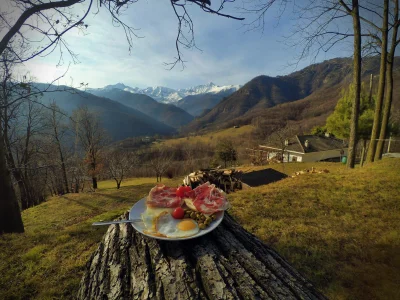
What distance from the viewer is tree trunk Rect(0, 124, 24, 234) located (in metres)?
4.71

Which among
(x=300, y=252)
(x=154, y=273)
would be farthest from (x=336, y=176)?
(x=154, y=273)

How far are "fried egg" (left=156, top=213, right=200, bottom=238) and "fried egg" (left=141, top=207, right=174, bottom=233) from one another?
31mm

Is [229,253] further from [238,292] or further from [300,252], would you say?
[300,252]

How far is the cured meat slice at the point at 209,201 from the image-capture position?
1585 mm

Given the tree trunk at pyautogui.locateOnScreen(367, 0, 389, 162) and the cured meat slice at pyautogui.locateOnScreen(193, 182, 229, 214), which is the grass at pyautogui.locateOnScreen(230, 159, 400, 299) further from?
the tree trunk at pyautogui.locateOnScreen(367, 0, 389, 162)

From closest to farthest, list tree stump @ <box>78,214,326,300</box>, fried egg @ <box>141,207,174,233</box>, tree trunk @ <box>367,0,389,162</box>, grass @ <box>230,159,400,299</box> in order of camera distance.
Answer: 1. tree stump @ <box>78,214,326,300</box>
2. fried egg @ <box>141,207,174,233</box>
3. grass @ <box>230,159,400,299</box>
4. tree trunk @ <box>367,0,389,162</box>

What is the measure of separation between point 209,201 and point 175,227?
351 millimetres

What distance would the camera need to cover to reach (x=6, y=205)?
15.7ft

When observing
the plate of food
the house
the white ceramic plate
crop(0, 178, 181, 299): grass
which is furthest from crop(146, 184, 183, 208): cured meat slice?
the house

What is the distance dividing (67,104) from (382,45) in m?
135

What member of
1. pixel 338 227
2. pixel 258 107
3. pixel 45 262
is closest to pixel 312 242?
pixel 338 227

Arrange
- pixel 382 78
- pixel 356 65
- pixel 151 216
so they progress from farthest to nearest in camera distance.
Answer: pixel 382 78 < pixel 356 65 < pixel 151 216

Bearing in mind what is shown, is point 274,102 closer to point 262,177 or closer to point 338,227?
point 262,177

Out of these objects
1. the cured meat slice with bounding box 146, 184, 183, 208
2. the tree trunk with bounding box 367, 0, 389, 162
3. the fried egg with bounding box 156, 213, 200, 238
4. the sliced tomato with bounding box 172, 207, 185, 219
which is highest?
the tree trunk with bounding box 367, 0, 389, 162
